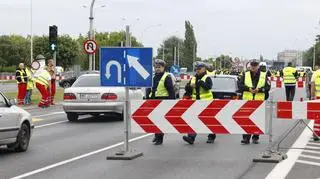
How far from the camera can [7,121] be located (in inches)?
467

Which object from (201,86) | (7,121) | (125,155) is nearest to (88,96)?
(201,86)

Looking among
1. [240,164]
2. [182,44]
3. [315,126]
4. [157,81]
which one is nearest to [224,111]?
[240,164]

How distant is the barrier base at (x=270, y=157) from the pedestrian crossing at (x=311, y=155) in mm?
300

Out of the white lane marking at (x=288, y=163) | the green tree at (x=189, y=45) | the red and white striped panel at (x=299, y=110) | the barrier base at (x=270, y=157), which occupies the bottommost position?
the white lane marking at (x=288, y=163)

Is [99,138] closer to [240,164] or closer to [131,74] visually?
[131,74]

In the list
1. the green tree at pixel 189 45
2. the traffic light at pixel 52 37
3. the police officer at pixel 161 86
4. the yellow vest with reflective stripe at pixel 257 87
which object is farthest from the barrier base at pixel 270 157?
the green tree at pixel 189 45

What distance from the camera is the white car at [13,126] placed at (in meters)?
11.8

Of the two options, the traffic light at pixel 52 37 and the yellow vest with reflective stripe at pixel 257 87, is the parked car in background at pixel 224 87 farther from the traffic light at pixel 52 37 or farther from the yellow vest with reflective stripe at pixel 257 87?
the traffic light at pixel 52 37

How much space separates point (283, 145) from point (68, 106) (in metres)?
7.94

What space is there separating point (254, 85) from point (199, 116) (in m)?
2.45

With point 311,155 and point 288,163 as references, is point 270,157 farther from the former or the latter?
point 311,155

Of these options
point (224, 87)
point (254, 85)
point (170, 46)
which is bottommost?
point (224, 87)

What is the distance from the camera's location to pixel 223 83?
19.4 metres

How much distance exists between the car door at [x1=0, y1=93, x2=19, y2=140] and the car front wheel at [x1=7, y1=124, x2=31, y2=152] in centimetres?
29
